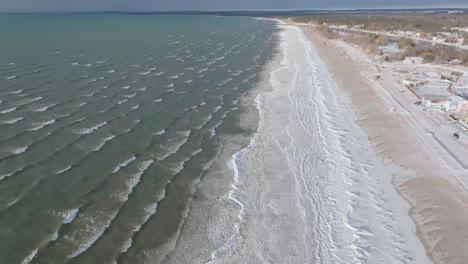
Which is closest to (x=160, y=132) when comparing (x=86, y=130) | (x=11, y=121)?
(x=86, y=130)

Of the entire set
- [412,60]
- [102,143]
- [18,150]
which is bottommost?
[412,60]

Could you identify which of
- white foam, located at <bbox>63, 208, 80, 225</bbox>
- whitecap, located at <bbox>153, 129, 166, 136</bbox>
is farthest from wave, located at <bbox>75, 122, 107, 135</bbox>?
white foam, located at <bbox>63, 208, 80, 225</bbox>

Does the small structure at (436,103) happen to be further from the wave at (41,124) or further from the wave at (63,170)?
the wave at (41,124)

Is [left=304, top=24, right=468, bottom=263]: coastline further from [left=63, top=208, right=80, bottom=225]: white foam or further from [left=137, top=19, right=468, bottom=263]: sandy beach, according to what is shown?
[left=63, top=208, right=80, bottom=225]: white foam

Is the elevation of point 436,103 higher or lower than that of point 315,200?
lower

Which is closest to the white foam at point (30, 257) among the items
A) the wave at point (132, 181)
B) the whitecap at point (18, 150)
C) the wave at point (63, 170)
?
the wave at point (132, 181)

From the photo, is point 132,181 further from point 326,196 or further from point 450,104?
point 450,104

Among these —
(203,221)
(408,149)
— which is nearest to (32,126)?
(203,221)
